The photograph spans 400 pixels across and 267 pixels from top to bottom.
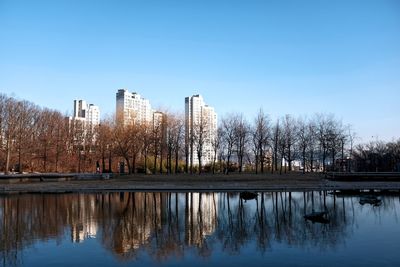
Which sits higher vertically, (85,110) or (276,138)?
(85,110)

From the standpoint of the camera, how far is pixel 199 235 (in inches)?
726

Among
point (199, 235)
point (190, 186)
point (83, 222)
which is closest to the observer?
point (199, 235)

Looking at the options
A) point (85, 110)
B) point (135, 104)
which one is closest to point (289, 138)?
point (135, 104)

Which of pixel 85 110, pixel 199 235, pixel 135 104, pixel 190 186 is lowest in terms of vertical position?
pixel 199 235

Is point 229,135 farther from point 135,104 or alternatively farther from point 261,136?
point 135,104

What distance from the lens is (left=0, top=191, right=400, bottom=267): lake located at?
14.1m

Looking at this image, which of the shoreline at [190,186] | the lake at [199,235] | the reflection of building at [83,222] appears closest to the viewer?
the lake at [199,235]

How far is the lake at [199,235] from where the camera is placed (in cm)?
1412

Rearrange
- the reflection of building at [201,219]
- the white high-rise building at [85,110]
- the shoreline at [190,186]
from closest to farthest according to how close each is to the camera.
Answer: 1. the reflection of building at [201,219]
2. the shoreline at [190,186]
3. the white high-rise building at [85,110]

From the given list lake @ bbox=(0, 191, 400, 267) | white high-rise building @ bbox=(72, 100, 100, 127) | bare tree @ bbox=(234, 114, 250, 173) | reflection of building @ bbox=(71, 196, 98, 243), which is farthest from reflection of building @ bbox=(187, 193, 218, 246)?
white high-rise building @ bbox=(72, 100, 100, 127)

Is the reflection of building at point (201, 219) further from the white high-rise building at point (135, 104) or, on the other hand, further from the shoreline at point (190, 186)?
the white high-rise building at point (135, 104)

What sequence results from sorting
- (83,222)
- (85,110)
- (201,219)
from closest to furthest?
1. (83,222)
2. (201,219)
3. (85,110)

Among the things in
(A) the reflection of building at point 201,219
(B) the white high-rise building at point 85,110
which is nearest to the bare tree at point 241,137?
Result: (A) the reflection of building at point 201,219

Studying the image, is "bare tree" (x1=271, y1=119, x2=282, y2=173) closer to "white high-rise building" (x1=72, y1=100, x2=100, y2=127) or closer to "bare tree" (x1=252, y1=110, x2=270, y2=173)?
"bare tree" (x1=252, y1=110, x2=270, y2=173)
